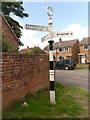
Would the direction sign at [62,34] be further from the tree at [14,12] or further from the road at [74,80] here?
the tree at [14,12]

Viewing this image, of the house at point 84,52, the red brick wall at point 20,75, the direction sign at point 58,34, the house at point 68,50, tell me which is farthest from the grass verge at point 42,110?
the house at point 68,50

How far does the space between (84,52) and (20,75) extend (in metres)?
36.9

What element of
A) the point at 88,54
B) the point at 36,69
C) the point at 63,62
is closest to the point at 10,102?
the point at 36,69

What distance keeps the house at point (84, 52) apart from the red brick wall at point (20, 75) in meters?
34.3

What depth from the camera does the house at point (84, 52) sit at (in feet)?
128

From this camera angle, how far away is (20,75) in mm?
4547

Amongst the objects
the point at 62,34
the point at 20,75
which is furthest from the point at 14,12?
the point at 20,75

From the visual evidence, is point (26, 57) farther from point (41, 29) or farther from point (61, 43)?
point (61, 43)

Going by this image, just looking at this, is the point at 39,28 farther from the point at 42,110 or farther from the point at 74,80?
the point at 74,80

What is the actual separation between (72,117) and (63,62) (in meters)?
21.7

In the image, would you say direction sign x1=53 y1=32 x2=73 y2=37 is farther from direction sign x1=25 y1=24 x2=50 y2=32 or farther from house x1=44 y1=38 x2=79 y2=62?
house x1=44 y1=38 x2=79 y2=62

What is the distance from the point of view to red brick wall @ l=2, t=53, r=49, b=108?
3.93 meters

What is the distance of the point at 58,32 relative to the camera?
512 centimetres

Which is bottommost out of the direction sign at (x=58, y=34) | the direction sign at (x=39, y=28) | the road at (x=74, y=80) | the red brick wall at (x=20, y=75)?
the road at (x=74, y=80)
